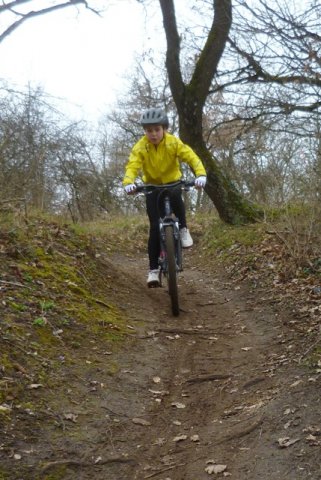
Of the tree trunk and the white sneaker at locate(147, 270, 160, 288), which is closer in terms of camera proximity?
the white sneaker at locate(147, 270, 160, 288)

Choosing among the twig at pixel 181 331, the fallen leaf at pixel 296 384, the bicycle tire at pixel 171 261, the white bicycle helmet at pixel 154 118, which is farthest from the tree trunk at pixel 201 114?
the fallen leaf at pixel 296 384

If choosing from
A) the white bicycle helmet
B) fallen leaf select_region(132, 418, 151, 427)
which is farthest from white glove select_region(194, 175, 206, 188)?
fallen leaf select_region(132, 418, 151, 427)

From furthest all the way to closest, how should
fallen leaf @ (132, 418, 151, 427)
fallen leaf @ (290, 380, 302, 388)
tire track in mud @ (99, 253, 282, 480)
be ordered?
fallen leaf @ (290, 380, 302, 388)
fallen leaf @ (132, 418, 151, 427)
tire track in mud @ (99, 253, 282, 480)

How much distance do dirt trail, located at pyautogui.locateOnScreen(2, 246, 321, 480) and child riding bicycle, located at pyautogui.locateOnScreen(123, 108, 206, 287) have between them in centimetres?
104

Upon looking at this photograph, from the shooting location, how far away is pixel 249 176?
12.5 metres

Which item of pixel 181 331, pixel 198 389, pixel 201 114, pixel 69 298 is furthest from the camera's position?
pixel 201 114

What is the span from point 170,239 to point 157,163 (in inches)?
41.0

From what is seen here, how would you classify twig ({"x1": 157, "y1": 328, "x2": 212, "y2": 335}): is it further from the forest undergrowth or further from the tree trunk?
the tree trunk

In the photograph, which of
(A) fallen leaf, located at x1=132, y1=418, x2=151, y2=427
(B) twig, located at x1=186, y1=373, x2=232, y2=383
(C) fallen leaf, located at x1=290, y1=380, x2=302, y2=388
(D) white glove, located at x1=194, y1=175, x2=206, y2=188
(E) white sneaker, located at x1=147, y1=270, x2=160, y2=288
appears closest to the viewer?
(A) fallen leaf, located at x1=132, y1=418, x2=151, y2=427

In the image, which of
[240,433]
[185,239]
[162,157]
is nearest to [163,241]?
[185,239]

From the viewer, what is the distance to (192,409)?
4277 mm

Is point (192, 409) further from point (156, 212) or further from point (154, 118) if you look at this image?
point (154, 118)

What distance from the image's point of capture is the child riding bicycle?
6602 millimetres

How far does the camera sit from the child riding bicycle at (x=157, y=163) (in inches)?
260
